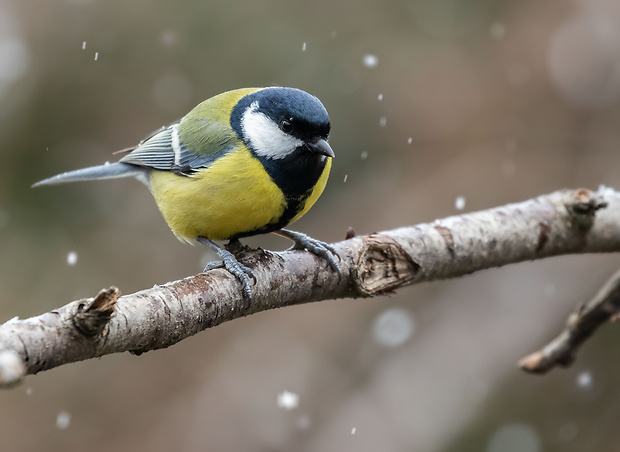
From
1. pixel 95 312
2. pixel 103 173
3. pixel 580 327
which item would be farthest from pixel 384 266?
pixel 103 173

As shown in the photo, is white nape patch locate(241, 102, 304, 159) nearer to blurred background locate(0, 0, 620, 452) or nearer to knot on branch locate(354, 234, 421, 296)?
knot on branch locate(354, 234, 421, 296)

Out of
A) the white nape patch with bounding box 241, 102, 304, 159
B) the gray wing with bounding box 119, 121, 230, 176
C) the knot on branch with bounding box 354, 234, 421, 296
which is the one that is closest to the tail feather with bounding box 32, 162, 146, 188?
the gray wing with bounding box 119, 121, 230, 176

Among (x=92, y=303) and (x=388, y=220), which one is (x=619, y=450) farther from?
(x=92, y=303)

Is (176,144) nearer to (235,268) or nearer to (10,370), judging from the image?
(235,268)

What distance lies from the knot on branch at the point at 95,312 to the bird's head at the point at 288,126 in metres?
1.03

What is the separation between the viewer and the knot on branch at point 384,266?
7.46 feet

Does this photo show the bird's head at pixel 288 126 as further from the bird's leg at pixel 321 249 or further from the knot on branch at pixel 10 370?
the knot on branch at pixel 10 370

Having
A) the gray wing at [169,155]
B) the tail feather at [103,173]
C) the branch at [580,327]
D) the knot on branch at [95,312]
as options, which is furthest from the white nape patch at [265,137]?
the branch at [580,327]

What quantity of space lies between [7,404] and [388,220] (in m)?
2.92

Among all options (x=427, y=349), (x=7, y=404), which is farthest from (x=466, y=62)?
(x=7, y=404)

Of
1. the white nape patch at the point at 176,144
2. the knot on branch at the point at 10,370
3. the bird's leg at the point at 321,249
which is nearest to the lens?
the knot on branch at the point at 10,370

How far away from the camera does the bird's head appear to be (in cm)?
231

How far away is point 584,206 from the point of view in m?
2.57

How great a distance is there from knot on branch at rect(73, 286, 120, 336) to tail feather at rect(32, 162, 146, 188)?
1594 mm
